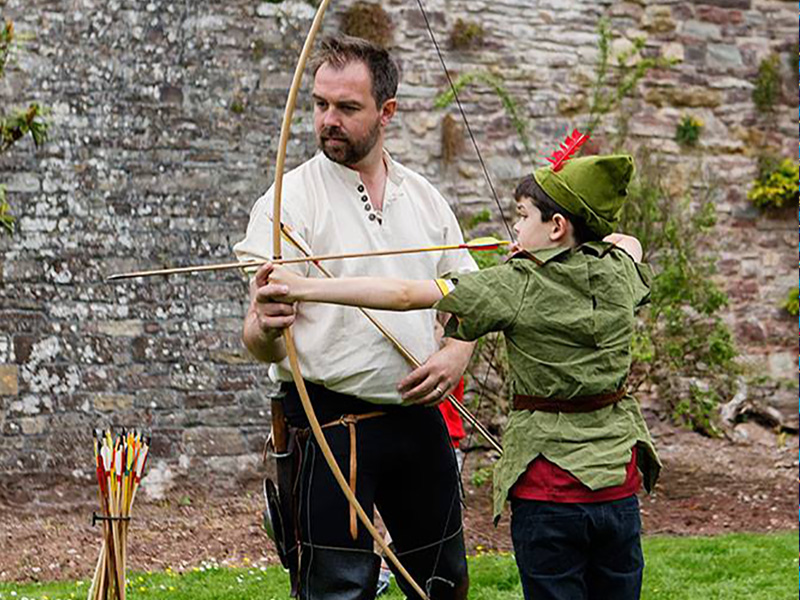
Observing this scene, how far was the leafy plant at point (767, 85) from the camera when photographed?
7.75m

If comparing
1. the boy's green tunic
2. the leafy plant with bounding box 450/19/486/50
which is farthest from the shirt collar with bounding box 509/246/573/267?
the leafy plant with bounding box 450/19/486/50

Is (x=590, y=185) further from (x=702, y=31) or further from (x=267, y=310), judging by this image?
(x=702, y=31)

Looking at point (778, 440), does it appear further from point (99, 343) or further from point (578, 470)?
point (578, 470)

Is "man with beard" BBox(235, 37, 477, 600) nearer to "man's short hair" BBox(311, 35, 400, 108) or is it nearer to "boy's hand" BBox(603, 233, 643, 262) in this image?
"man's short hair" BBox(311, 35, 400, 108)

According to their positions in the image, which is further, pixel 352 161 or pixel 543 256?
pixel 352 161

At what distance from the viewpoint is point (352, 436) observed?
2809 millimetres

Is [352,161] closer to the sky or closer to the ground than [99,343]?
closer to the sky

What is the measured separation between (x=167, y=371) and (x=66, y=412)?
20.6 inches

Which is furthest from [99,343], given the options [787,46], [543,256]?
[787,46]

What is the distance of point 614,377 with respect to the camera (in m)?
2.64

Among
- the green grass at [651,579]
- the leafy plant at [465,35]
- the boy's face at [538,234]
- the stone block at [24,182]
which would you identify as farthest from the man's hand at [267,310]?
the leafy plant at [465,35]

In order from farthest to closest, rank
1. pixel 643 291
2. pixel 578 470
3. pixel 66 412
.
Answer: pixel 66 412, pixel 643 291, pixel 578 470

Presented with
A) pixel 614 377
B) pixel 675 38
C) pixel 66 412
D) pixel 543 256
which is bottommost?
pixel 66 412

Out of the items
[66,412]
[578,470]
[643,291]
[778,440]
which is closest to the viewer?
[578,470]
